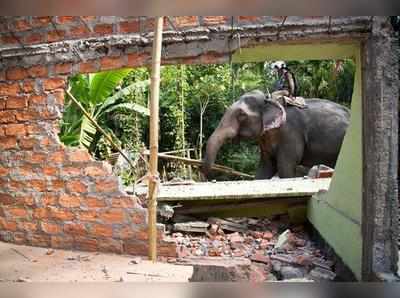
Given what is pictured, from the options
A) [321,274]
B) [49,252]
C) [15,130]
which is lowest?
[321,274]

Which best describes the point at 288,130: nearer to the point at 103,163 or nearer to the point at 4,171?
the point at 103,163

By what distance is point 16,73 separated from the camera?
183 centimetres

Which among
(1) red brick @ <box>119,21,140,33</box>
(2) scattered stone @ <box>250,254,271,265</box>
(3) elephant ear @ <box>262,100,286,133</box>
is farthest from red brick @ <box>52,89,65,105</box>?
(3) elephant ear @ <box>262,100,286,133</box>

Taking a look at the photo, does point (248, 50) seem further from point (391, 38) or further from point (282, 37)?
point (391, 38)

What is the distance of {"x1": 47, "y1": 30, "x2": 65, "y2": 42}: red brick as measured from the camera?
1.77 meters

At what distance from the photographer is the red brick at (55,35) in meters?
1.77

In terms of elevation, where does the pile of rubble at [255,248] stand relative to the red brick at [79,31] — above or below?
below

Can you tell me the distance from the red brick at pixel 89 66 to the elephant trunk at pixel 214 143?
1193mm

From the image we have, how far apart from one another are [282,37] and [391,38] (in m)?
0.35

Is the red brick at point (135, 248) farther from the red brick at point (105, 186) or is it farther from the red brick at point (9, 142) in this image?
the red brick at point (9, 142)

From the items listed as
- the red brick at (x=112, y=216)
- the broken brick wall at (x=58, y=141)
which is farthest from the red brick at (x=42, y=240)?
the red brick at (x=112, y=216)

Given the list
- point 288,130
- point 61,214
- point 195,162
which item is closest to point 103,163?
point 61,214

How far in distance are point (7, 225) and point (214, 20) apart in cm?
116

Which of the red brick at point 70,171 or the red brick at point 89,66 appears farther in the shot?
the red brick at point 70,171
